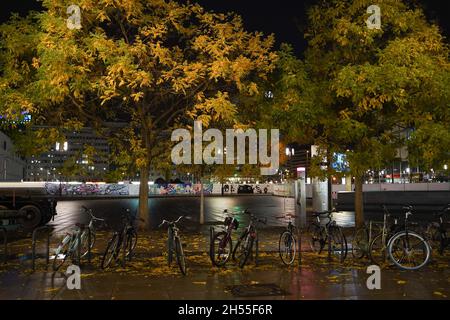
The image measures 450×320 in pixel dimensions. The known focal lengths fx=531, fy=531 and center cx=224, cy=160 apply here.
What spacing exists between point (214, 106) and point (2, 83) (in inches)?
240

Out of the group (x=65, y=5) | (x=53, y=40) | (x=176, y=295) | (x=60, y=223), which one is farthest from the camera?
(x=60, y=223)

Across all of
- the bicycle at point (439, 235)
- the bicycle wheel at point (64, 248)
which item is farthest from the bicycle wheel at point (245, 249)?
the bicycle at point (439, 235)

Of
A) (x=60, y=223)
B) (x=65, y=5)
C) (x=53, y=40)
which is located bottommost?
(x=60, y=223)

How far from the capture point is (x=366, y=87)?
14.3 meters

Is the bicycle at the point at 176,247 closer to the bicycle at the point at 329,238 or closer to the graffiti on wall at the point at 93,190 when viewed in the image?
the bicycle at the point at 329,238

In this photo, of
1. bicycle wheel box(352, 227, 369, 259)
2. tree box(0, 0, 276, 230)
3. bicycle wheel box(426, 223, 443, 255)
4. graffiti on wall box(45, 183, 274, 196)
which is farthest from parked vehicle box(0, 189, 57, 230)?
graffiti on wall box(45, 183, 274, 196)

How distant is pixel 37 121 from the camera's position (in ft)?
54.9

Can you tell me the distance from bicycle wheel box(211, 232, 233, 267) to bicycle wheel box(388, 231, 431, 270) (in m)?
3.23

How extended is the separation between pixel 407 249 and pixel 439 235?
2416 millimetres

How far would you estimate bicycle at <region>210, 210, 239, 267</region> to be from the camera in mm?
10766

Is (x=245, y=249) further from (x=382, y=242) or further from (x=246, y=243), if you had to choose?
(x=382, y=242)

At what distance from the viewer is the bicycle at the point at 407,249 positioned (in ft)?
33.4

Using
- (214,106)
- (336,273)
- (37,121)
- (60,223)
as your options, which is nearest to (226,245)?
(336,273)

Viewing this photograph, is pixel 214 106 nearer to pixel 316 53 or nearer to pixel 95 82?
pixel 95 82
